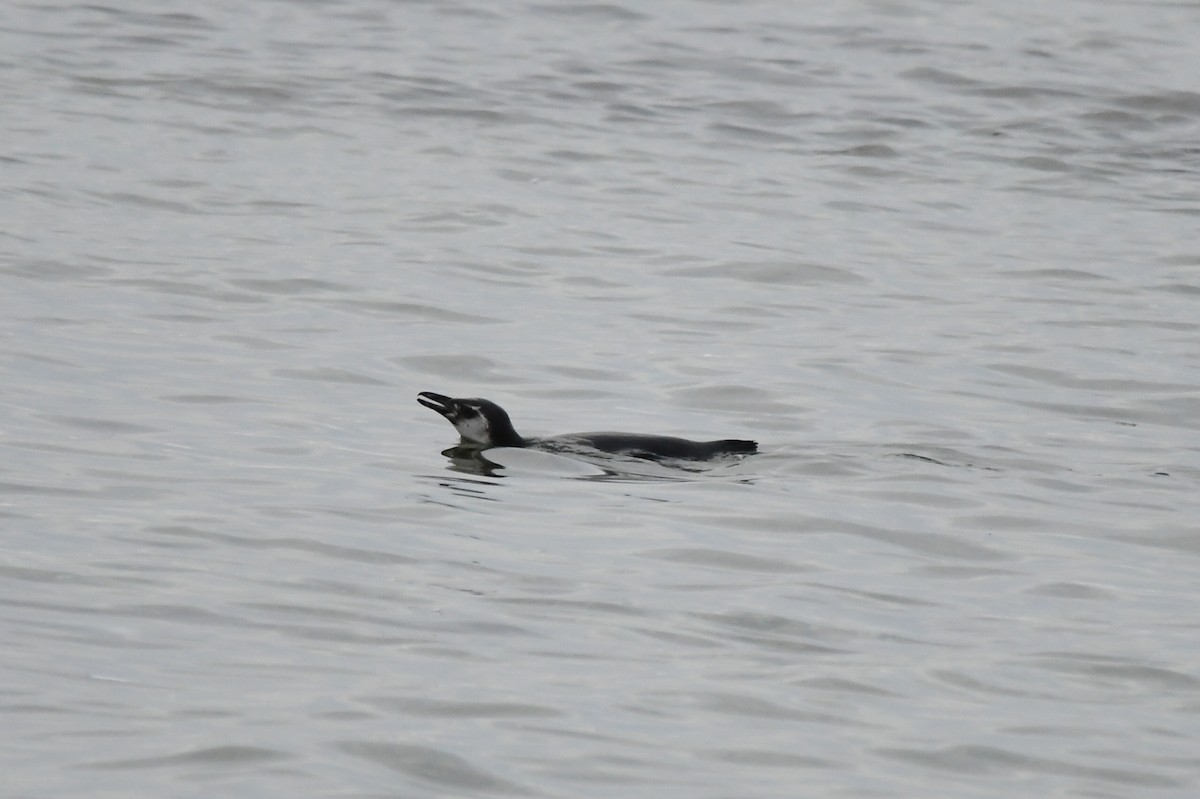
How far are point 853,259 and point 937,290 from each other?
4.50ft

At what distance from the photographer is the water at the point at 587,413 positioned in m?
6.91

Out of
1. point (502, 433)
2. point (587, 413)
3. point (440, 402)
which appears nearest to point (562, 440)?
point (502, 433)

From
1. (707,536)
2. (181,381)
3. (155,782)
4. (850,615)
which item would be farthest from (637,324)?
(155,782)

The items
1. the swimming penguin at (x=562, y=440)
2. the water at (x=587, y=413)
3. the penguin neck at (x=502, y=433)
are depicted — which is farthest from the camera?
the penguin neck at (x=502, y=433)

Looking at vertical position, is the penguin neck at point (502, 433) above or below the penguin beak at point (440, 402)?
below

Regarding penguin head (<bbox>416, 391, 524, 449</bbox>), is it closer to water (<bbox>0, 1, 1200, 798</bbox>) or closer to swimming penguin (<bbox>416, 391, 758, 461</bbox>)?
swimming penguin (<bbox>416, 391, 758, 461</bbox>)

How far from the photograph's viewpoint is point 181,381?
1277cm

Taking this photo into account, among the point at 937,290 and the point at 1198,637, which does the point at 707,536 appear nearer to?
the point at 1198,637

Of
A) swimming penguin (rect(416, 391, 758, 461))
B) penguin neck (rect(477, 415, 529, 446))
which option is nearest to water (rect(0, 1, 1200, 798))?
swimming penguin (rect(416, 391, 758, 461))

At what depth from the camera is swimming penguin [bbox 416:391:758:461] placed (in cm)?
1134

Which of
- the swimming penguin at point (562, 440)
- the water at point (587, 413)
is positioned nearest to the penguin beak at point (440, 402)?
the swimming penguin at point (562, 440)

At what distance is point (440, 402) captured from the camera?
1211 cm

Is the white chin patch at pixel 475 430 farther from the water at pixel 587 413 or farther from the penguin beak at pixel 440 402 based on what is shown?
the water at pixel 587 413

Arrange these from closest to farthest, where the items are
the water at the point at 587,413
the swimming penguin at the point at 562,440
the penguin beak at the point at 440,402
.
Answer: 1. the water at the point at 587,413
2. the swimming penguin at the point at 562,440
3. the penguin beak at the point at 440,402
